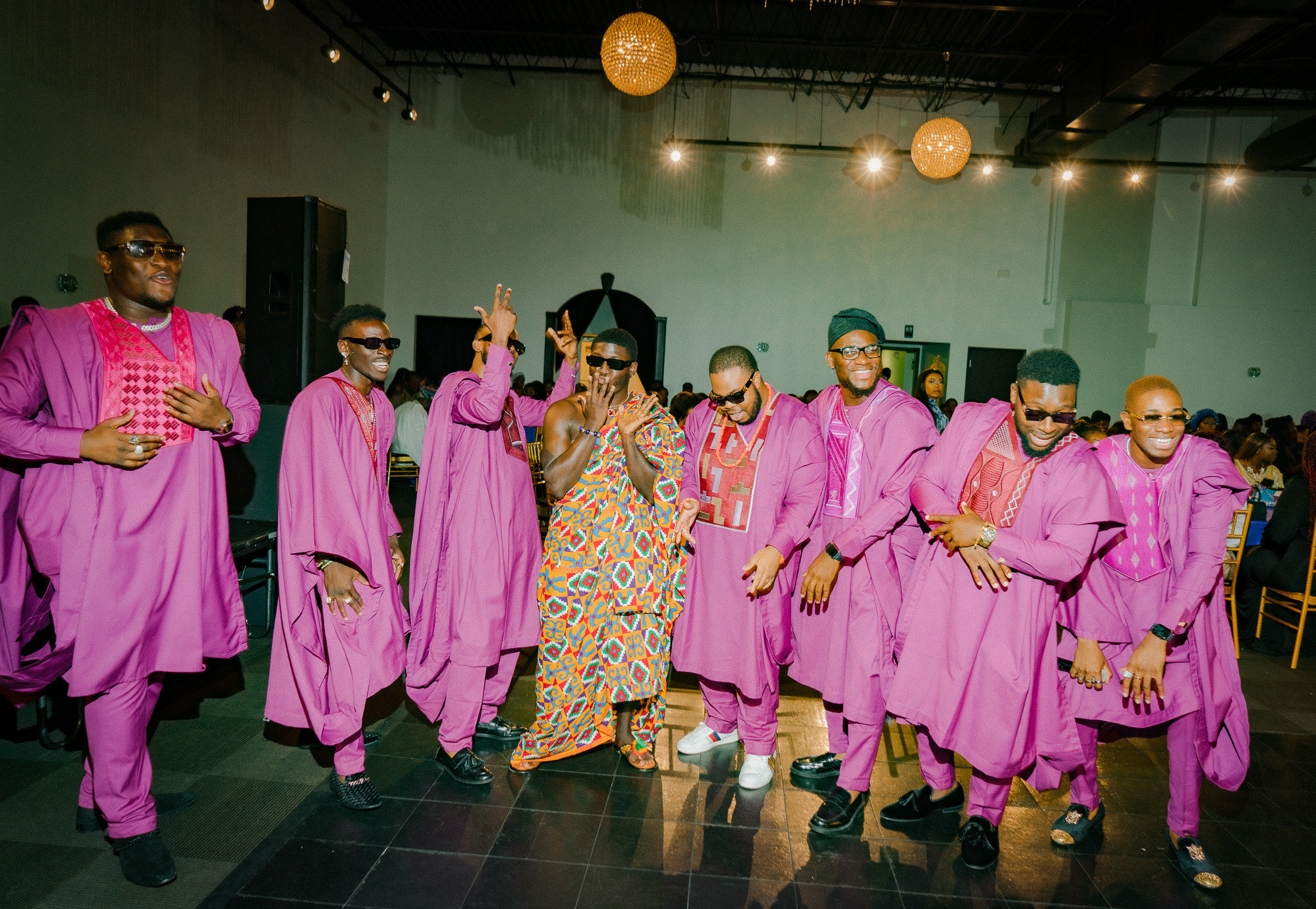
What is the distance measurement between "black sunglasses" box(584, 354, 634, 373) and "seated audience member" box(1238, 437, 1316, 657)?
449 cm

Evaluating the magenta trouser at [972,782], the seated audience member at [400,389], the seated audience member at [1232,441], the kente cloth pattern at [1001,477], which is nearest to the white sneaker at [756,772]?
the magenta trouser at [972,782]

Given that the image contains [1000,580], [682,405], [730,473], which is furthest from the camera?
[682,405]

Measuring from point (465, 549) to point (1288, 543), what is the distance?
16.8 ft

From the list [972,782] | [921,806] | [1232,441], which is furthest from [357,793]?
[1232,441]

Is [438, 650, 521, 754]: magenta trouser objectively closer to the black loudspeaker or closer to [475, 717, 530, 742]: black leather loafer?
[475, 717, 530, 742]: black leather loafer

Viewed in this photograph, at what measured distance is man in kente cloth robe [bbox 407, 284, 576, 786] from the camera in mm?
2887

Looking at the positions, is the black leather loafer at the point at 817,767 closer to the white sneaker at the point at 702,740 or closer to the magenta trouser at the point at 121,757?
the white sneaker at the point at 702,740

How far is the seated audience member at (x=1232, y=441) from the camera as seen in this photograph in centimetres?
650

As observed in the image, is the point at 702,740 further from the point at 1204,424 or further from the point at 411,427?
the point at 1204,424

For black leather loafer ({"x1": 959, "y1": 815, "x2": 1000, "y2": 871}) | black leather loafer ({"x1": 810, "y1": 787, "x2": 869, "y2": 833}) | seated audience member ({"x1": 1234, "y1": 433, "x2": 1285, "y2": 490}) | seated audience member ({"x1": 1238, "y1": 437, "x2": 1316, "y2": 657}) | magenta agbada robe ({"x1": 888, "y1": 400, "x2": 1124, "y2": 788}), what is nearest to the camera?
magenta agbada robe ({"x1": 888, "y1": 400, "x2": 1124, "y2": 788})

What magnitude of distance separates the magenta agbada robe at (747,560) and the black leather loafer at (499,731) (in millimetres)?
867

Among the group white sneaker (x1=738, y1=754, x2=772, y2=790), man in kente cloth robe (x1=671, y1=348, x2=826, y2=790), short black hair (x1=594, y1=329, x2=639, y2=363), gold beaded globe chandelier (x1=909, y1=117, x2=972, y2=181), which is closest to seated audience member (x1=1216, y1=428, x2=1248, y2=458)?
gold beaded globe chandelier (x1=909, y1=117, x2=972, y2=181)

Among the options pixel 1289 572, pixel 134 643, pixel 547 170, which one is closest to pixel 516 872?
pixel 134 643

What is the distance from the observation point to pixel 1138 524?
2.48 m
